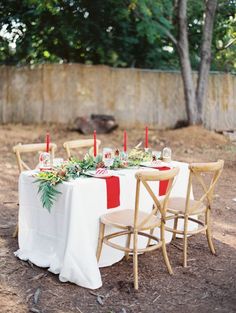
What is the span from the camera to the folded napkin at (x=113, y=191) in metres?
4.04

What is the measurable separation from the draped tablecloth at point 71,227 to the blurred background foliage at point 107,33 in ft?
27.3

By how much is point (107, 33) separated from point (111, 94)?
1.86m

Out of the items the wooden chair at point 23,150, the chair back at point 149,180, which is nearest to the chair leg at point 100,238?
the chair back at point 149,180

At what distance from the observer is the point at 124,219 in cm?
396

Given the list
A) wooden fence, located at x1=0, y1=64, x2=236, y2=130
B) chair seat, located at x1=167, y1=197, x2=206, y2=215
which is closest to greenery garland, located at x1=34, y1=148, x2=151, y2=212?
chair seat, located at x1=167, y1=197, x2=206, y2=215

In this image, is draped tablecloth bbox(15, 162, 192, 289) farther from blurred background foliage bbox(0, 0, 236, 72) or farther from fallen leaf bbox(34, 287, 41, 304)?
blurred background foliage bbox(0, 0, 236, 72)

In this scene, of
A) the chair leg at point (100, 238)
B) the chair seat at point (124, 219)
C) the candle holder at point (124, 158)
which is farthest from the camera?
the candle holder at point (124, 158)

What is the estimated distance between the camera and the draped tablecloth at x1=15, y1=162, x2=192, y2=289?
12.5 feet

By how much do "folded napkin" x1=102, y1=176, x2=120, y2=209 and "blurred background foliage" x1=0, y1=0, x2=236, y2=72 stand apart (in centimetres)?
836

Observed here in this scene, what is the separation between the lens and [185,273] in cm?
418

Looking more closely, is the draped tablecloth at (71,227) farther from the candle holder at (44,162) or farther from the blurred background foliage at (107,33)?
the blurred background foliage at (107,33)

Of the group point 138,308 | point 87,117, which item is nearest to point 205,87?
point 87,117

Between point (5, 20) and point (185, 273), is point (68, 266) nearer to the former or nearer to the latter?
point (185, 273)

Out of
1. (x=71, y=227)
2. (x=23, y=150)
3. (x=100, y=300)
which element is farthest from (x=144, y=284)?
(x=23, y=150)
